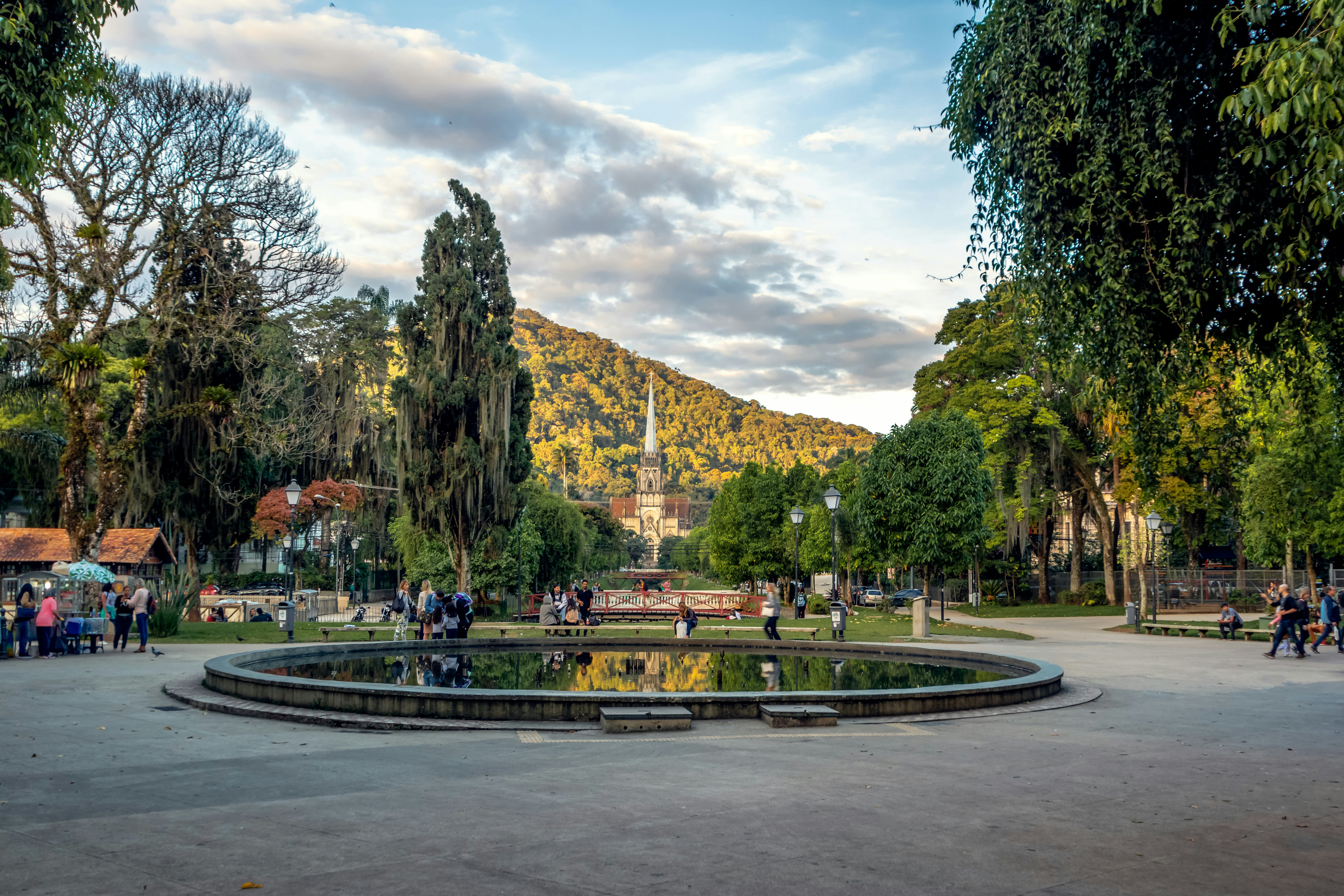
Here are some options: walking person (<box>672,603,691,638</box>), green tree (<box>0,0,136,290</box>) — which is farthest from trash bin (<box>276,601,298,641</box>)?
green tree (<box>0,0,136,290</box>)

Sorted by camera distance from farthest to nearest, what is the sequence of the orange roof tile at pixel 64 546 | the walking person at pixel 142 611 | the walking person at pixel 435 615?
the orange roof tile at pixel 64 546 → the walking person at pixel 435 615 → the walking person at pixel 142 611

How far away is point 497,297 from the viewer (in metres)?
41.3

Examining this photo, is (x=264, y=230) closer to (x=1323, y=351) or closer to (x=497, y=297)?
(x=497, y=297)

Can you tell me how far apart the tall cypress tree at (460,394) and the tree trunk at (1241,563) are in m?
33.4

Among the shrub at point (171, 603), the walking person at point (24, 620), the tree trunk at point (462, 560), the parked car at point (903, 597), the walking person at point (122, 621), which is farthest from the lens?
the parked car at point (903, 597)

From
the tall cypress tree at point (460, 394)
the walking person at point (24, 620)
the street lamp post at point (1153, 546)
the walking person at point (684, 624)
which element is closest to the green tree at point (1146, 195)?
the walking person at point (684, 624)

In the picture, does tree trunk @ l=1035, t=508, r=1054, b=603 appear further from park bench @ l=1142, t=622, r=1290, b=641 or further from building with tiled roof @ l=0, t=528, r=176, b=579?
building with tiled roof @ l=0, t=528, r=176, b=579

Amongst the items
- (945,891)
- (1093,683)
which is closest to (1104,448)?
(1093,683)

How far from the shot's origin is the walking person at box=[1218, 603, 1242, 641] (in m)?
26.7

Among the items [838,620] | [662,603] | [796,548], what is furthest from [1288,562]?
[838,620]

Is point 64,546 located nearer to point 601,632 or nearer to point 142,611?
point 142,611

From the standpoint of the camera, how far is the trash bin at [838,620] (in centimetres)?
2420

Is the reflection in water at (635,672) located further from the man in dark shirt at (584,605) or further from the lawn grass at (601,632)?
the man in dark shirt at (584,605)

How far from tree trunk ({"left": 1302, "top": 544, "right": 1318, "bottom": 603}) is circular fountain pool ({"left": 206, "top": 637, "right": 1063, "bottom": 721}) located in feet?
76.8
